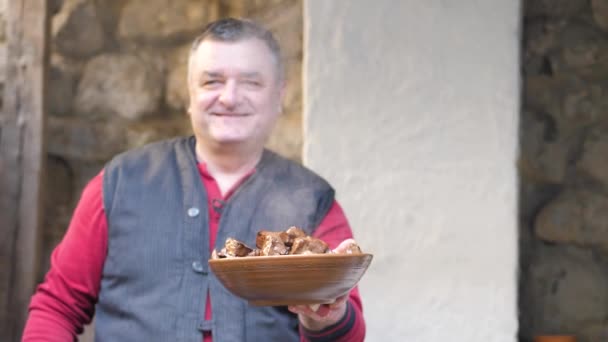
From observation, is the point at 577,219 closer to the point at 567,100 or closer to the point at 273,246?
the point at 567,100

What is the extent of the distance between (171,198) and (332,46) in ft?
2.06

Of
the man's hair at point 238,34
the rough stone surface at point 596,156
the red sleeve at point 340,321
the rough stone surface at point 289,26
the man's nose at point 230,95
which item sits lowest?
the red sleeve at point 340,321

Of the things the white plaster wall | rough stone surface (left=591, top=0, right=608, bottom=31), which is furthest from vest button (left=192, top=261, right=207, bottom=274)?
rough stone surface (left=591, top=0, right=608, bottom=31)

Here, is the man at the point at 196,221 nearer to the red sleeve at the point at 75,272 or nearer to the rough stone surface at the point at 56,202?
the red sleeve at the point at 75,272

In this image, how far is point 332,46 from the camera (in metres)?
2.36

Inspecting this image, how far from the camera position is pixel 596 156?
2.57 meters

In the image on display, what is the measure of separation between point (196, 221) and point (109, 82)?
46.8 inches

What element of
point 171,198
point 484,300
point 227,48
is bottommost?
point 484,300

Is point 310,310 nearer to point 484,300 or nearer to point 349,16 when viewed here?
point 484,300

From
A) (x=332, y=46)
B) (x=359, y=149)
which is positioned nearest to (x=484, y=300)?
(x=359, y=149)

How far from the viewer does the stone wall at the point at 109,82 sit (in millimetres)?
2941

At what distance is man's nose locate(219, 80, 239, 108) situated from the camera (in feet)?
6.24

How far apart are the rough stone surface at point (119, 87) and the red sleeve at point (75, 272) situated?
1028 mm

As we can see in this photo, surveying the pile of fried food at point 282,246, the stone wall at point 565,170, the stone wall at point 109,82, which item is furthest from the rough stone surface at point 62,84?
the pile of fried food at point 282,246
